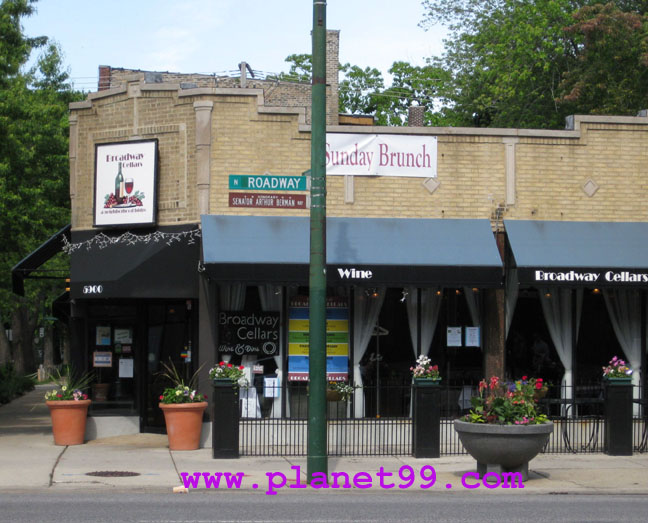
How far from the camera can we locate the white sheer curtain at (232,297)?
16.5 meters

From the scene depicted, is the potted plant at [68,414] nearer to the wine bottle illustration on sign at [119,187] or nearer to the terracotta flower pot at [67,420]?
the terracotta flower pot at [67,420]

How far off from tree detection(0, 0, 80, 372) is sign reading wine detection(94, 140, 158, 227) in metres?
2.25

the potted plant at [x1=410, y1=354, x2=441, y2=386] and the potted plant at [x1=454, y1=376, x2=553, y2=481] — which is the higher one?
the potted plant at [x1=410, y1=354, x2=441, y2=386]

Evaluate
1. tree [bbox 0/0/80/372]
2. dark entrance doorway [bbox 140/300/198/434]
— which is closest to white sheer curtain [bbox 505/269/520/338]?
dark entrance doorway [bbox 140/300/198/434]

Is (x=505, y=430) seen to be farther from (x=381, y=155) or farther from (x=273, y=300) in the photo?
(x=381, y=155)

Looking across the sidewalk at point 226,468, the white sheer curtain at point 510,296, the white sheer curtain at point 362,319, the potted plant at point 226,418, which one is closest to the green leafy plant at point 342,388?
the white sheer curtain at point 362,319

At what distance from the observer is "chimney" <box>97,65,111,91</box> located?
32.0 metres

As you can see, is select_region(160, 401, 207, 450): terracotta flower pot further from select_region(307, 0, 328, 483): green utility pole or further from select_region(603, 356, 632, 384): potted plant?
select_region(603, 356, 632, 384): potted plant

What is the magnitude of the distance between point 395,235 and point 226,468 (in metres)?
5.17

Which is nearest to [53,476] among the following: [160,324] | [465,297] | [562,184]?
[160,324]

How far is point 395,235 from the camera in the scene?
16.2 metres

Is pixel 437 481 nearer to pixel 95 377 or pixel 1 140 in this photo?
pixel 95 377

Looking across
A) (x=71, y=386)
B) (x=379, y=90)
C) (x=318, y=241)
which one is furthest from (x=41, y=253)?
(x=379, y=90)

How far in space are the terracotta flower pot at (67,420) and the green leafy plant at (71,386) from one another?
19cm
